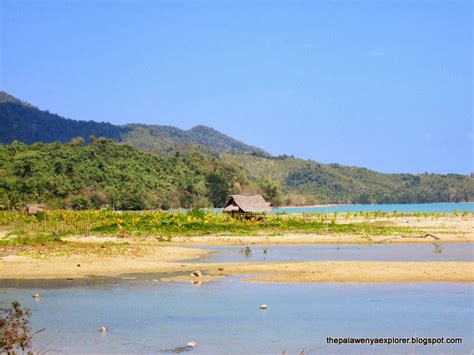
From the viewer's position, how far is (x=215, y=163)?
133 meters

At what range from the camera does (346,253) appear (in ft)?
105

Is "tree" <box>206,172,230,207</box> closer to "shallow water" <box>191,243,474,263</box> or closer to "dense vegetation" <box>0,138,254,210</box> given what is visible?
"dense vegetation" <box>0,138,254,210</box>

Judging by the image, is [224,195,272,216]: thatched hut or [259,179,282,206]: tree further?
[259,179,282,206]: tree

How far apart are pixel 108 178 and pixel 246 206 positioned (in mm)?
47852

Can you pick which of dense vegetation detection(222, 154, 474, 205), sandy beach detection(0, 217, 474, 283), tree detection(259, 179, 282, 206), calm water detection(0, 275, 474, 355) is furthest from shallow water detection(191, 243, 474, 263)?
dense vegetation detection(222, 154, 474, 205)

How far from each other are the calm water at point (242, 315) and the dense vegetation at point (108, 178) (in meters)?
57.3

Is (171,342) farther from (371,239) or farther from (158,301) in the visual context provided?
(371,239)

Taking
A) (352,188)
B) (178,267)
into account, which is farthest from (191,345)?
(352,188)

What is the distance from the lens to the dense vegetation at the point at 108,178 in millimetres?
87000

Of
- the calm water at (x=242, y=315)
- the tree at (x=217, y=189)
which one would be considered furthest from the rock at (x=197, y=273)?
the tree at (x=217, y=189)

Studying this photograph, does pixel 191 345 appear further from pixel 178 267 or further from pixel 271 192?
pixel 271 192

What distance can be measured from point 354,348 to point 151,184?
9537 centimetres

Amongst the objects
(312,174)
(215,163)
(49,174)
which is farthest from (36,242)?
(312,174)

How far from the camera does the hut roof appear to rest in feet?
181
